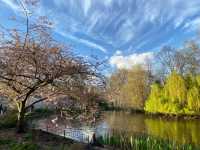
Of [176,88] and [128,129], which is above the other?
[176,88]

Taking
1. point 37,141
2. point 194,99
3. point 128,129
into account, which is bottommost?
point 128,129

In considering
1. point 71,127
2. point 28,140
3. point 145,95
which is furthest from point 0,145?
point 145,95

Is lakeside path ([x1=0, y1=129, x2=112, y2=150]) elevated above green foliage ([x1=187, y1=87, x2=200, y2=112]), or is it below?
below

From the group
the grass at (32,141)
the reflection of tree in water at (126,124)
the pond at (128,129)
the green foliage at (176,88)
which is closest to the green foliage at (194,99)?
the green foliage at (176,88)

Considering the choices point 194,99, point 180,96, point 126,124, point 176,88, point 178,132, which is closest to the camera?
point 178,132

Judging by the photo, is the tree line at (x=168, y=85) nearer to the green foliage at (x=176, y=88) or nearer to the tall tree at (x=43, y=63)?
the green foliage at (x=176, y=88)

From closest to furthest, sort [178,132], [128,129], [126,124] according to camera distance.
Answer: [178,132], [128,129], [126,124]

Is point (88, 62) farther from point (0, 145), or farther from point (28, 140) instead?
point (0, 145)

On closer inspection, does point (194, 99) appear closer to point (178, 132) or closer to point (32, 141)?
point (178, 132)

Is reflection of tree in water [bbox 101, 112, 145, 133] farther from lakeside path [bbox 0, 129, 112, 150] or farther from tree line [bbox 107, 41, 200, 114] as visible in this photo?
lakeside path [bbox 0, 129, 112, 150]

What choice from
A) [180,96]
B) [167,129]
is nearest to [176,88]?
[180,96]

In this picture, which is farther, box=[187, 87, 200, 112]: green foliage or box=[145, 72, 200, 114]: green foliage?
box=[145, 72, 200, 114]: green foliage

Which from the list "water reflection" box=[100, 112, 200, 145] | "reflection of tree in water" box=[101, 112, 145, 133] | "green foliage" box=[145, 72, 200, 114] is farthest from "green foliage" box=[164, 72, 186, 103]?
"water reflection" box=[100, 112, 200, 145]

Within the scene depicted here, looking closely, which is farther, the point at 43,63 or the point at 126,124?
the point at 126,124
